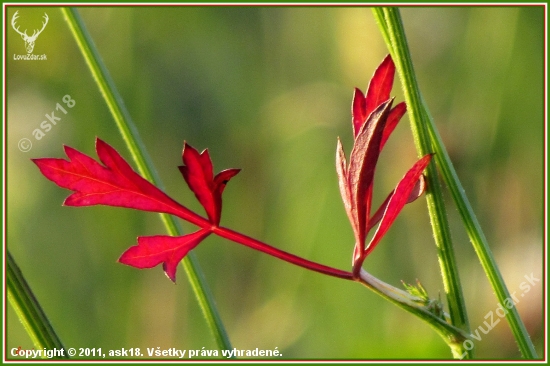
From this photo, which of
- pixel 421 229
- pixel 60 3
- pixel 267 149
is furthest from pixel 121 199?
pixel 267 149

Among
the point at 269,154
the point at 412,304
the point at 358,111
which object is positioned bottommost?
the point at 412,304

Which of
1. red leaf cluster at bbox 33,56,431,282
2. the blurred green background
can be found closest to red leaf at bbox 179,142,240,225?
red leaf cluster at bbox 33,56,431,282

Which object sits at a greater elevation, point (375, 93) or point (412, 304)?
point (375, 93)

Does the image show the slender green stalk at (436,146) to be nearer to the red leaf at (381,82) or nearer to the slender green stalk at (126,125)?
the red leaf at (381,82)

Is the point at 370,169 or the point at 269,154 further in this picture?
the point at 269,154

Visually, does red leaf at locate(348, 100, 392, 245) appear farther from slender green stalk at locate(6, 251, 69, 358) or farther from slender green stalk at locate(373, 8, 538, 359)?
slender green stalk at locate(6, 251, 69, 358)

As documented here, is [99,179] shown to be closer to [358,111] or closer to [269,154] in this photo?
[358,111]

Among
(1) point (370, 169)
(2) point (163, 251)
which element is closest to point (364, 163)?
(1) point (370, 169)

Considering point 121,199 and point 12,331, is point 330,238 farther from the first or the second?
point 121,199
